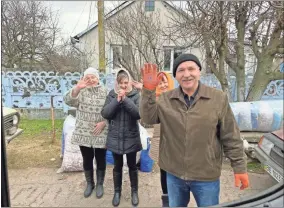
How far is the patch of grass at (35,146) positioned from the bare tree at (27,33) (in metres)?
0.36

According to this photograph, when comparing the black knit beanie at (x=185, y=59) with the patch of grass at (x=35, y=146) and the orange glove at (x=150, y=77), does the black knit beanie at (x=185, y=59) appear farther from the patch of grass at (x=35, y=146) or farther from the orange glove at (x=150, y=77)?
the patch of grass at (x=35, y=146)

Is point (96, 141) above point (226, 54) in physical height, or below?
below

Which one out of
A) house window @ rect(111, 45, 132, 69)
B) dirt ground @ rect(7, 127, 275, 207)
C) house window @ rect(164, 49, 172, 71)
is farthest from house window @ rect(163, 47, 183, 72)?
dirt ground @ rect(7, 127, 275, 207)

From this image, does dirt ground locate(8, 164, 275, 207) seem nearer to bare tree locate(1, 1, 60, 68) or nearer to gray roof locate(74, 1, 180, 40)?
bare tree locate(1, 1, 60, 68)

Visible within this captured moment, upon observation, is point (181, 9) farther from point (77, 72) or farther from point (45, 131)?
point (45, 131)

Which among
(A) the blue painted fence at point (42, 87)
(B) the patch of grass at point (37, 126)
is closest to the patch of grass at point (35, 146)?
(B) the patch of grass at point (37, 126)

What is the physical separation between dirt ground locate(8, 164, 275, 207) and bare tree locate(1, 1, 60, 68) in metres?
0.44

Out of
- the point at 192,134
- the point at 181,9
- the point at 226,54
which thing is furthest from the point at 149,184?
the point at 181,9

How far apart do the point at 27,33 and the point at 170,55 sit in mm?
621

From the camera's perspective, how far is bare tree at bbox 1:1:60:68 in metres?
0.91

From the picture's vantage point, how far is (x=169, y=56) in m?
1.23

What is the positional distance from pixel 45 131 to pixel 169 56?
0.83 metres

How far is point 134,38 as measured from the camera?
147 centimetres

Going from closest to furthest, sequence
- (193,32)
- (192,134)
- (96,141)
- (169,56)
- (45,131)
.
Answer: (192,134)
(193,32)
(169,56)
(45,131)
(96,141)
